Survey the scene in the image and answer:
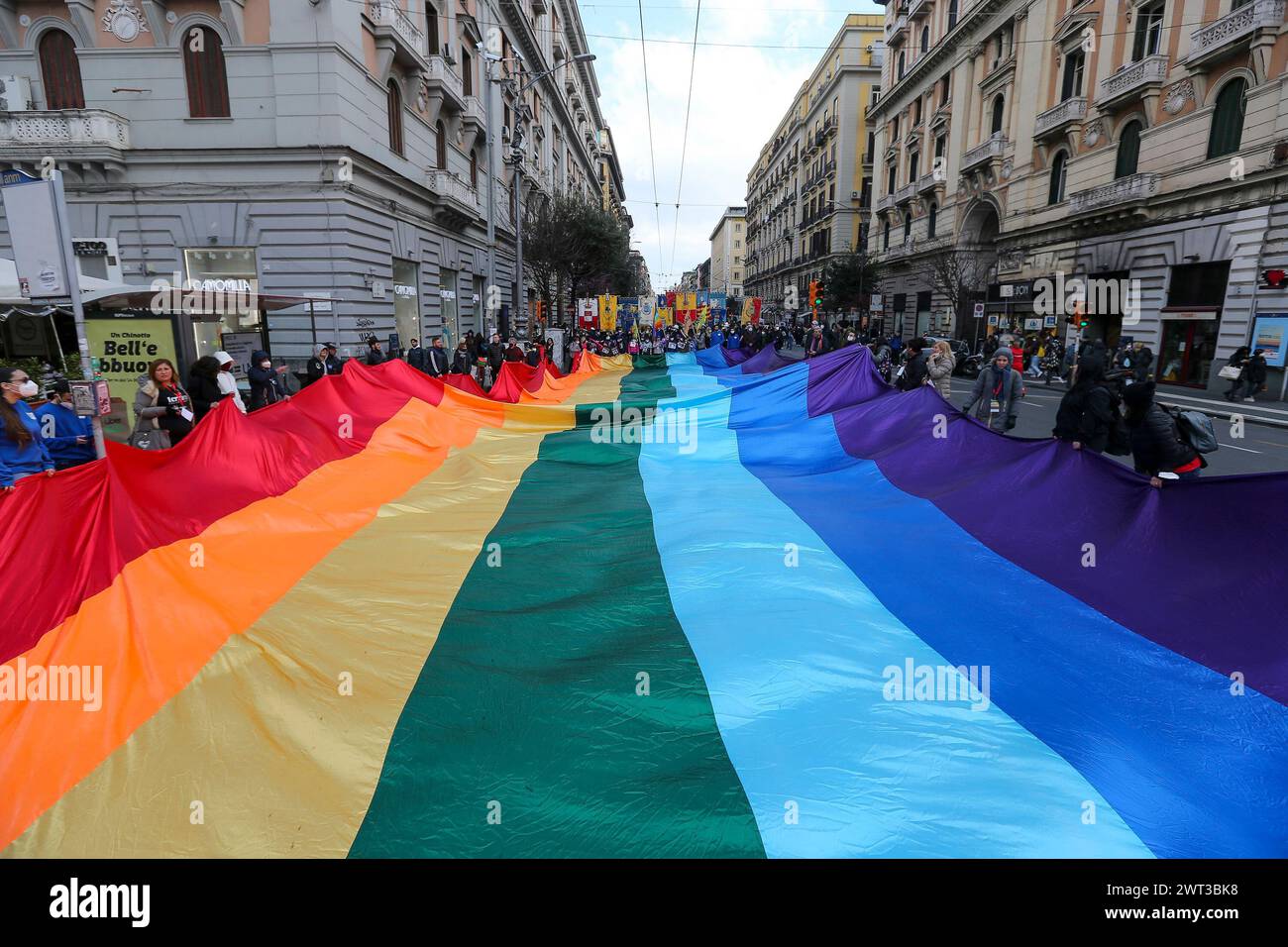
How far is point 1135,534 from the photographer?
14.1 feet

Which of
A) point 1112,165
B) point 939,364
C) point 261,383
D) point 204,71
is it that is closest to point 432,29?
point 204,71

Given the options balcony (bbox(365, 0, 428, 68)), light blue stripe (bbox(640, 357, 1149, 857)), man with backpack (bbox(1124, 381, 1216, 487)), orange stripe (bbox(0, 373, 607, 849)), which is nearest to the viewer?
light blue stripe (bbox(640, 357, 1149, 857))

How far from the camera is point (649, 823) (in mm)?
2553

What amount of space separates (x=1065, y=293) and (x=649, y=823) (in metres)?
36.2

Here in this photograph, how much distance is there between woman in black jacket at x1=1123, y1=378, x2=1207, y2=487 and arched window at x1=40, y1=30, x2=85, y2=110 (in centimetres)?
2574

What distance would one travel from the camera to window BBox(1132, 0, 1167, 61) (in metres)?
26.0

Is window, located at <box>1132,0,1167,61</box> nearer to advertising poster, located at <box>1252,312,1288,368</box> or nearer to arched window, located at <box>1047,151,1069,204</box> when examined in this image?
arched window, located at <box>1047,151,1069,204</box>

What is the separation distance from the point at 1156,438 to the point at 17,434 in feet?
33.7

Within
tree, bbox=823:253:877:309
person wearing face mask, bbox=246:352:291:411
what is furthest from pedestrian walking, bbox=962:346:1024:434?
tree, bbox=823:253:877:309

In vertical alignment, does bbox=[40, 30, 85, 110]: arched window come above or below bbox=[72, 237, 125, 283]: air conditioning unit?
above

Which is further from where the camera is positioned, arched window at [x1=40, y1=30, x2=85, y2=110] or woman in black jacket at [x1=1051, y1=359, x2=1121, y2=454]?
arched window at [x1=40, y1=30, x2=85, y2=110]

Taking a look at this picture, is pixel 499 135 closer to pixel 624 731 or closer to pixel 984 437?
pixel 984 437

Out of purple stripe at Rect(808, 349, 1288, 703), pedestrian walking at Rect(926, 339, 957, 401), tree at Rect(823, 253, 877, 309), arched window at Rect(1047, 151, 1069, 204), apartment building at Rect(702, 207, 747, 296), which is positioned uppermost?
apartment building at Rect(702, 207, 747, 296)

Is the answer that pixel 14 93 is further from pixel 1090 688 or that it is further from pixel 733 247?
pixel 733 247
